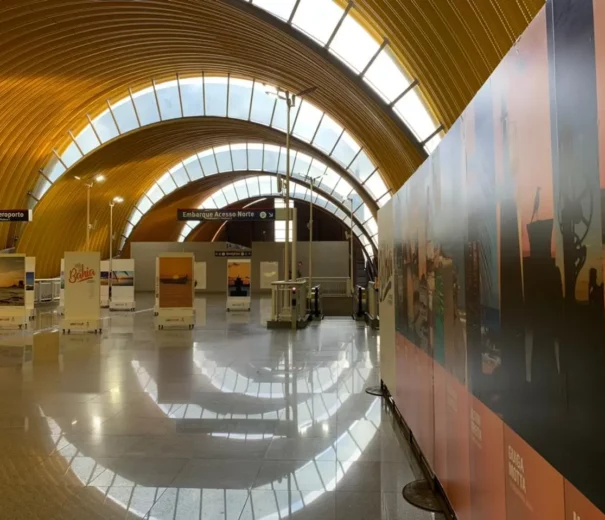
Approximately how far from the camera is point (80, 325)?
18.5m

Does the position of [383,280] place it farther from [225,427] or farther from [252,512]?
[252,512]

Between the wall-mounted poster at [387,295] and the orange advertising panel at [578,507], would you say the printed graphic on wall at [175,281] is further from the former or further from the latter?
the orange advertising panel at [578,507]

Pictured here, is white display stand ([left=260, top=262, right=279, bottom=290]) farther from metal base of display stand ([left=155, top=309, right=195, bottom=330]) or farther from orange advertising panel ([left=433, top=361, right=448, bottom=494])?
orange advertising panel ([left=433, top=361, right=448, bottom=494])

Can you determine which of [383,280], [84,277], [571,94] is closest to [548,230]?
[571,94]

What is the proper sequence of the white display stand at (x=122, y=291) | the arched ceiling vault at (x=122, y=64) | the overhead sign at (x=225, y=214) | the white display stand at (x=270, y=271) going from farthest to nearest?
1. the white display stand at (x=270, y=271)
2. the white display stand at (x=122, y=291)
3. the overhead sign at (x=225, y=214)
4. the arched ceiling vault at (x=122, y=64)

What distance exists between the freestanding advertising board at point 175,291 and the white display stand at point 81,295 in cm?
221

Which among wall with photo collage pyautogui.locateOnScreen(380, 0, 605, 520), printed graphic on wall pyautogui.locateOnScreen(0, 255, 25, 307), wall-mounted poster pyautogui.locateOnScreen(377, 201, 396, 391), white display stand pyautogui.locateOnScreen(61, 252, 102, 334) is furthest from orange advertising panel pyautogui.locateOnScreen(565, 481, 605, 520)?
printed graphic on wall pyautogui.locateOnScreen(0, 255, 25, 307)

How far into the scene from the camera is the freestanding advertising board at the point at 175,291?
1969 centimetres

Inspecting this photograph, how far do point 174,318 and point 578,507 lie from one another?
61.0ft

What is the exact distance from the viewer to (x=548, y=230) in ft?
7.52

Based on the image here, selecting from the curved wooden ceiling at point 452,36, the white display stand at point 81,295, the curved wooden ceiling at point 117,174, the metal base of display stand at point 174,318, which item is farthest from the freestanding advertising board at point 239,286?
the curved wooden ceiling at point 452,36

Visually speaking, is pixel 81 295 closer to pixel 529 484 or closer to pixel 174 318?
pixel 174 318

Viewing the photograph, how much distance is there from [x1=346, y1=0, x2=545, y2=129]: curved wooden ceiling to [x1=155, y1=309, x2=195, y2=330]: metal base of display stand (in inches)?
434

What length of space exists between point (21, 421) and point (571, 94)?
7.62 m
